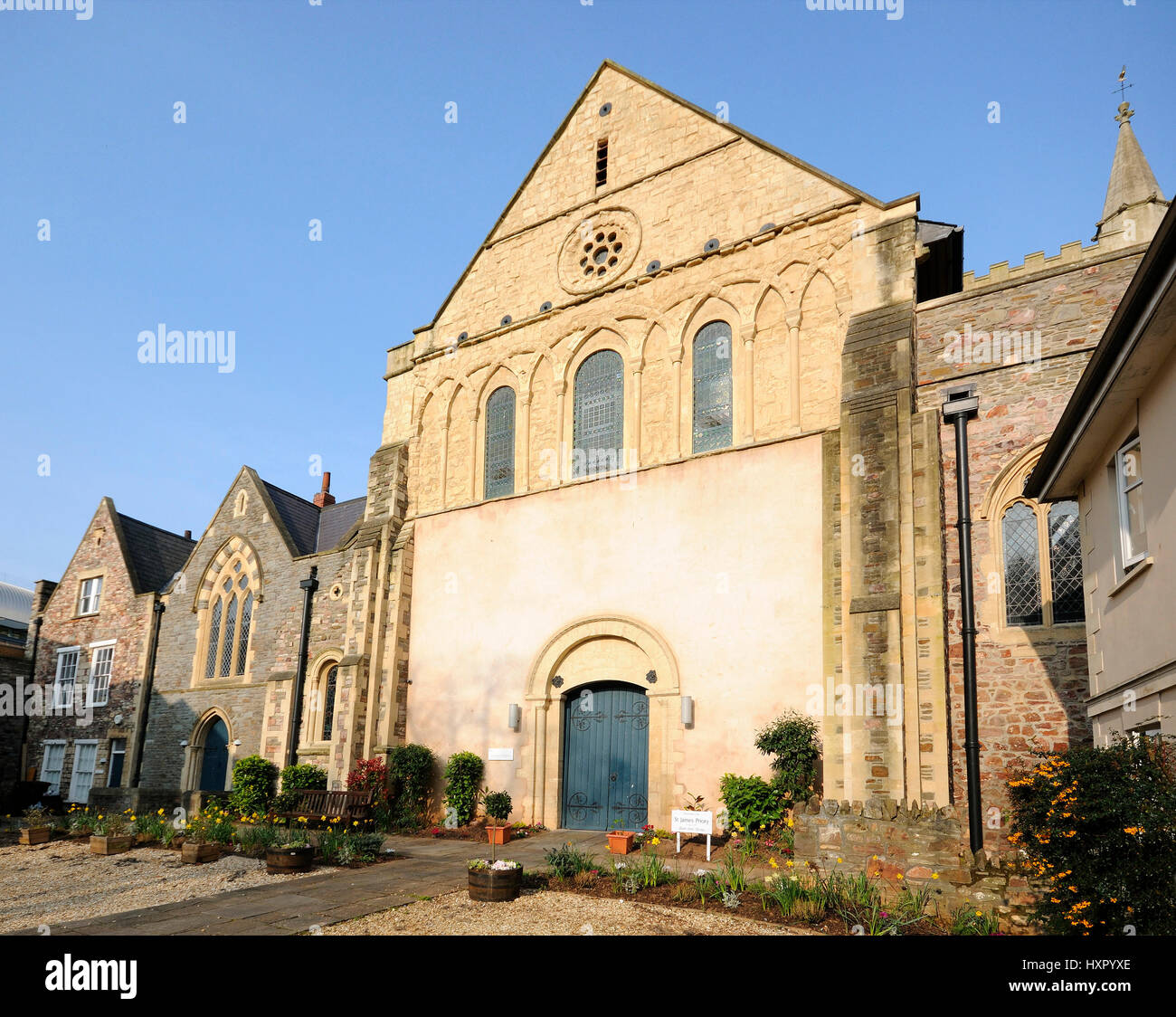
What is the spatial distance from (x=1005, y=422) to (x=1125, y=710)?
5187 millimetres

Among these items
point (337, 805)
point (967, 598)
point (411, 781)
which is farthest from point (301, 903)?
point (967, 598)

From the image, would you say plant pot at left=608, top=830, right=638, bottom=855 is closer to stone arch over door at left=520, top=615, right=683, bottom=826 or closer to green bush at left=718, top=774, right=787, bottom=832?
green bush at left=718, top=774, right=787, bottom=832

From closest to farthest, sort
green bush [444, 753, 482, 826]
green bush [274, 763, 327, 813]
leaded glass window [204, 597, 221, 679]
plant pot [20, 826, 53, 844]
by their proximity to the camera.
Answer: plant pot [20, 826, 53, 844], green bush [444, 753, 482, 826], green bush [274, 763, 327, 813], leaded glass window [204, 597, 221, 679]

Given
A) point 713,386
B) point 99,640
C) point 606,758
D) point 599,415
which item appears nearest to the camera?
point 606,758

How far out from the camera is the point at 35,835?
16.3 meters

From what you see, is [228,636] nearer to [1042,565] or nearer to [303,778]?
[303,778]

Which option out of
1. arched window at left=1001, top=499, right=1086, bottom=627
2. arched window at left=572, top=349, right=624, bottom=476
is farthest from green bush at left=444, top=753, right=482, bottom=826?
arched window at left=1001, top=499, right=1086, bottom=627

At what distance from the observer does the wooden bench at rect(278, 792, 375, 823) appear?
16.4 meters

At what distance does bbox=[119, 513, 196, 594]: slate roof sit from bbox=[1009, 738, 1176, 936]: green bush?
85.8ft

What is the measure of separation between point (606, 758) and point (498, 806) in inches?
88.8

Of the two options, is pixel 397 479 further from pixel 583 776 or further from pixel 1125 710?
pixel 1125 710
